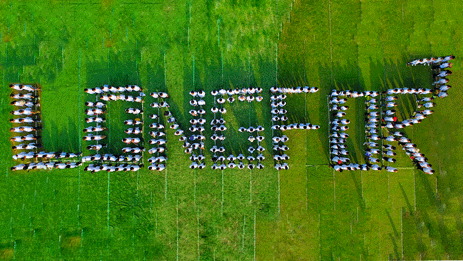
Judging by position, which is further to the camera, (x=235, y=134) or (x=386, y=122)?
(x=235, y=134)

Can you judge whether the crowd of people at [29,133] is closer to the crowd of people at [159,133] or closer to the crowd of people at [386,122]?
the crowd of people at [159,133]

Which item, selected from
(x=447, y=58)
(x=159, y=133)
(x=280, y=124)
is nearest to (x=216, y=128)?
(x=159, y=133)

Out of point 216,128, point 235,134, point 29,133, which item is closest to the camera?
point 216,128

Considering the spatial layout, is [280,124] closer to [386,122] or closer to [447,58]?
[386,122]

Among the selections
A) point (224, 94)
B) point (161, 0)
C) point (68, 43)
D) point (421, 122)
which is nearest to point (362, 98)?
point (421, 122)

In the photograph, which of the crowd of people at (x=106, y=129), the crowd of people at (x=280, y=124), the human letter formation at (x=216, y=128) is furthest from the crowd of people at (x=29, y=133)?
the crowd of people at (x=280, y=124)

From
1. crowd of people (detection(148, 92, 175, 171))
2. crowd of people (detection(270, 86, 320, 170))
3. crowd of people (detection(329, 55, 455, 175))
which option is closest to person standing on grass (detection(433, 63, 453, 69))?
crowd of people (detection(329, 55, 455, 175))
